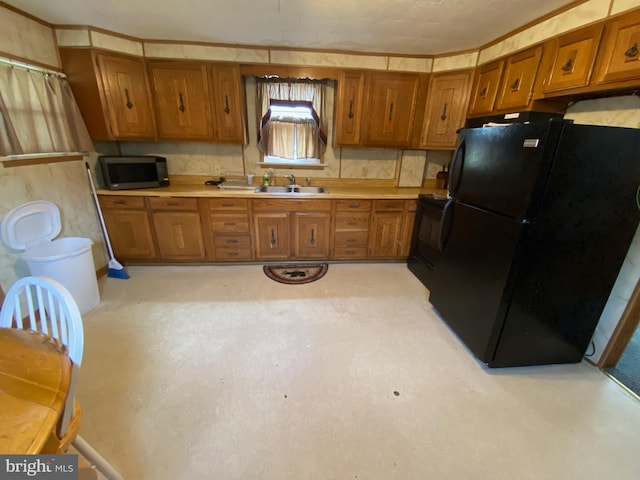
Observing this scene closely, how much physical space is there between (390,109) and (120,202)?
3.13 metres

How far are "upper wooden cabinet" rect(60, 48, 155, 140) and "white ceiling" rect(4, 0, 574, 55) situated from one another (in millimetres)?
262

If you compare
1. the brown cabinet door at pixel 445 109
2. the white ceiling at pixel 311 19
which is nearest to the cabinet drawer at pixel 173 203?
the white ceiling at pixel 311 19

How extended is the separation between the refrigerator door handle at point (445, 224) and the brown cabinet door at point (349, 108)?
1.47 meters

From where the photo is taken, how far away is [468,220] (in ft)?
6.43

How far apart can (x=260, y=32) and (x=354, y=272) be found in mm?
2620

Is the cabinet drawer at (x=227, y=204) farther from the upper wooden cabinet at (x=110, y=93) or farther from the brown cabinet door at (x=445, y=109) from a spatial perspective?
the brown cabinet door at (x=445, y=109)

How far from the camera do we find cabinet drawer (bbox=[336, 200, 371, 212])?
3.10 meters

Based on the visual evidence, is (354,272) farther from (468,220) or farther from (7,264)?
(7,264)

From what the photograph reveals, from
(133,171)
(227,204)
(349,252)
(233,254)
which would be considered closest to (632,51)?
(349,252)

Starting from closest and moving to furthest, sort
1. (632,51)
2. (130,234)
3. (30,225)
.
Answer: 1. (632,51)
2. (30,225)
3. (130,234)

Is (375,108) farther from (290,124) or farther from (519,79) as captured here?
(519,79)

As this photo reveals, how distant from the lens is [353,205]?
10.2 feet

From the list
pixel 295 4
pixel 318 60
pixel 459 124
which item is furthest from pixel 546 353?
pixel 318 60

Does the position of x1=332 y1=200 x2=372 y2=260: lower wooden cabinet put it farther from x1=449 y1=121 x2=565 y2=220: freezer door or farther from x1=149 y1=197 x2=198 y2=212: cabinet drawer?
x1=149 y1=197 x2=198 y2=212: cabinet drawer
